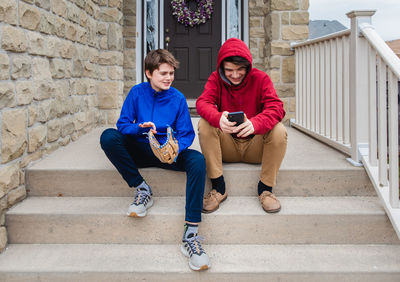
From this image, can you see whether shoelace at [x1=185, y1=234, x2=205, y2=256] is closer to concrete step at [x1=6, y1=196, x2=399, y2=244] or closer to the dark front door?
concrete step at [x1=6, y1=196, x2=399, y2=244]

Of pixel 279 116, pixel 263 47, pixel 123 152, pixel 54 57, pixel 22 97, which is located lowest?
pixel 123 152

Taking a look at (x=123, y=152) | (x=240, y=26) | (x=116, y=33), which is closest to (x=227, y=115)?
Answer: (x=123, y=152)

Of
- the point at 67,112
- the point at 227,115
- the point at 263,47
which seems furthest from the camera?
the point at 263,47

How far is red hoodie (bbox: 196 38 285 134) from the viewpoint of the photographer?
1.96m

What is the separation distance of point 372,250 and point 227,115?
40.1 inches

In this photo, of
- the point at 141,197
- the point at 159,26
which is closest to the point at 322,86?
the point at 141,197

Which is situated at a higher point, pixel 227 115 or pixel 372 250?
pixel 227 115

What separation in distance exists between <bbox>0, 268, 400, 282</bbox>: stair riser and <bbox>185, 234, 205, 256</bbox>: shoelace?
104mm

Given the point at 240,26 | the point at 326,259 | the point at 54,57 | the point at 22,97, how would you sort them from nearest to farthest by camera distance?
the point at 326,259
the point at 22,97
the point at 54,57
the point at 240,26

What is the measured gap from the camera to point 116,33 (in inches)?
154

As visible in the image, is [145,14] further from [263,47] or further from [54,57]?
[54,57]

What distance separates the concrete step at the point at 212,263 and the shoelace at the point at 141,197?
235 mm

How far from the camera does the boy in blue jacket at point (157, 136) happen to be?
181 cm

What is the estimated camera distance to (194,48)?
5.14 metres
